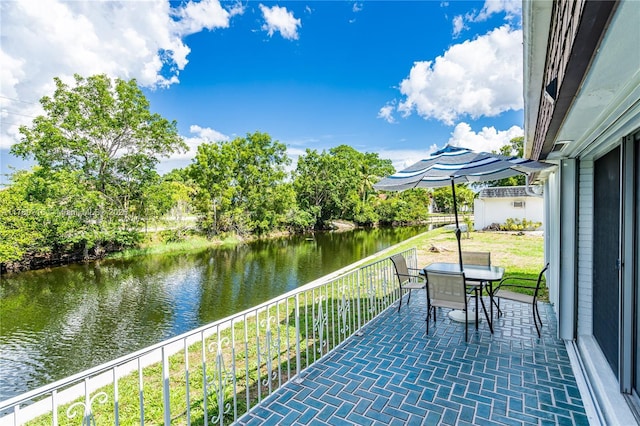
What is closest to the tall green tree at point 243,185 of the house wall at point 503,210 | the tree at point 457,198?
the house wall at point 503,210

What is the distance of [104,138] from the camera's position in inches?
661

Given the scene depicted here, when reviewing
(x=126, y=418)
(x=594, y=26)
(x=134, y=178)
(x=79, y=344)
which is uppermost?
(x=134, y=178)

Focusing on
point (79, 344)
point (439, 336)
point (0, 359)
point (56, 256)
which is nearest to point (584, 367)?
point (439, 336)

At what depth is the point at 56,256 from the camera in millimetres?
14570

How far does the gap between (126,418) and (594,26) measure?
4610 millimetres

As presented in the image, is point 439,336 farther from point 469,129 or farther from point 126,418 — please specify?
point 469,129

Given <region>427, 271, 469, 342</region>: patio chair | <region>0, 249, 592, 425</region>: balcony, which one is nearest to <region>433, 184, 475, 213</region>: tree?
<region>427, 271, 469, 342</region>: patio chair

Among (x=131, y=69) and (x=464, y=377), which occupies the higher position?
A: (x=131, y=69)

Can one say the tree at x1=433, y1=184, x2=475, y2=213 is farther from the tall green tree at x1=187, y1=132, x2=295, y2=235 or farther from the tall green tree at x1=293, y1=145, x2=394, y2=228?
the tall green tree at x1=187, y1=132, x2=295, y2=235

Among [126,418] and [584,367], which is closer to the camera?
[584,367]

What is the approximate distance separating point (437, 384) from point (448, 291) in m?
1.19

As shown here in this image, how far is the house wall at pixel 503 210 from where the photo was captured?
18781mm

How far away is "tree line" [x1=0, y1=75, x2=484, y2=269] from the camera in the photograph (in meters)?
13.8

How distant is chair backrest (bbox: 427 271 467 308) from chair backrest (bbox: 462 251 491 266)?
150 cm
